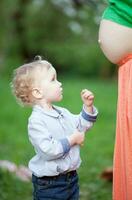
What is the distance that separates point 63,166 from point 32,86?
1.56 feet

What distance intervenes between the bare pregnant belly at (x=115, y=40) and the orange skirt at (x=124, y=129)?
0.05 m

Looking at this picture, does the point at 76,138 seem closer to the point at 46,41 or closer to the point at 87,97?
the point at 87,97

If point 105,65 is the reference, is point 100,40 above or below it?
above

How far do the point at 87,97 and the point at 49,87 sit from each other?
0.22 metres

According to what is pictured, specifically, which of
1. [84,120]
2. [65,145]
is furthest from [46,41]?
[65,145]

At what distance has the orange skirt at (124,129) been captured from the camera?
133 inches

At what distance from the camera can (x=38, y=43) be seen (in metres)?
29.7

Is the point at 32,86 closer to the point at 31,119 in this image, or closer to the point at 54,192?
the point at 31,119

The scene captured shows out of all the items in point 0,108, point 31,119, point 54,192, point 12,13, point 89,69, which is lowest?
point 89,69

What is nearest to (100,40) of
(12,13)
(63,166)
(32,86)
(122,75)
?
(122,75)

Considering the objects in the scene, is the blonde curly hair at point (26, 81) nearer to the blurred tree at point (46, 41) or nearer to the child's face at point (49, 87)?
the child's face at point (49, 87)

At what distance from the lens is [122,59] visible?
345 centimetres

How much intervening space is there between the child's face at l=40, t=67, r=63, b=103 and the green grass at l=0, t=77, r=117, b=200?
1.80 m

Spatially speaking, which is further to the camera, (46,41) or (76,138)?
(46,41)
